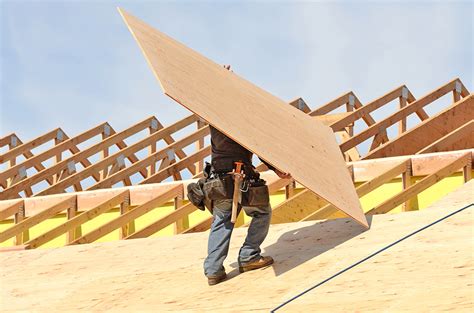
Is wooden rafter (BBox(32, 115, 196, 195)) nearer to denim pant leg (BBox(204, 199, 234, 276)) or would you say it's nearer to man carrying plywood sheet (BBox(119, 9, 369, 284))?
man carrying plywood sheet (BBox(119, 9, 369, 284))

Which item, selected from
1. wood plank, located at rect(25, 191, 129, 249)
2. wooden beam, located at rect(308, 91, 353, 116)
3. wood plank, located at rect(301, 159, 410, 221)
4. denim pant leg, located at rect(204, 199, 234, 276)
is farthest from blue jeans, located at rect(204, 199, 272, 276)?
wooden beam, located at rect(308, 91, 353, 116)

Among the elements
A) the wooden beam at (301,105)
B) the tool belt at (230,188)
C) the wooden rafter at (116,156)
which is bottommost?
the tool belt at (230,188)

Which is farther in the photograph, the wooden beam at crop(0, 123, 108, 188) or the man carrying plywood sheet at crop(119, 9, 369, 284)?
the wooden beam at crop(0, 123, 108, 188)

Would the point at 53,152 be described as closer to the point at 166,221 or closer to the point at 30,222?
the point at 30,222

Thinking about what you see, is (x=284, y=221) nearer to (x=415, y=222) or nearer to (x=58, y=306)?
(x=415, y=222)

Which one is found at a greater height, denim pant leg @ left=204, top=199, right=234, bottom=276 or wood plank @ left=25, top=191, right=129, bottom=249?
wood plank @ left=25, top=191, right=129, bottom=249

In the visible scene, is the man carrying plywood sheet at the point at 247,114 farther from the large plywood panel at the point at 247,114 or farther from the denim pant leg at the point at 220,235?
the denim pant leg at the point at 220,235

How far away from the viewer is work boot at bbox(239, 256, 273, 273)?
239 inches

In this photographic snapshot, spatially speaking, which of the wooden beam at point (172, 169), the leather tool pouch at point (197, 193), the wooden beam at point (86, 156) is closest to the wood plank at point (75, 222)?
the wooden beam at point (172, 169)

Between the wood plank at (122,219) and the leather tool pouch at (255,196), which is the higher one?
the wood plank at (122,219)

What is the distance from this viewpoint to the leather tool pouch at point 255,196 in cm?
586

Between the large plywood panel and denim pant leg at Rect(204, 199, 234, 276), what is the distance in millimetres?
598

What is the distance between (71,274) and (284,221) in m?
2.27

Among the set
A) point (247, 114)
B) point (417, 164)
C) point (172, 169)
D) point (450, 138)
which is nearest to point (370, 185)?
point (417, 164)
